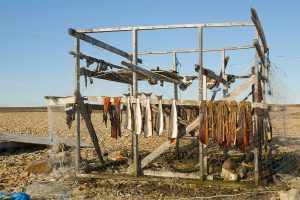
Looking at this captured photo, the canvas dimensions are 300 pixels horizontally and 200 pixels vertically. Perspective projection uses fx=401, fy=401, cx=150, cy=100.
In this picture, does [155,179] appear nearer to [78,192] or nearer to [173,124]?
[173,124]

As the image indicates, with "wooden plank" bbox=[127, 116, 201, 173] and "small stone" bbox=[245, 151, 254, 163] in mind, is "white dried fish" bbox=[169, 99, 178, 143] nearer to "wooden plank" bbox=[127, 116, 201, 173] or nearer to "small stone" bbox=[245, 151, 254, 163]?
"wooden plank" bbox=[127, 116, 201, 173]

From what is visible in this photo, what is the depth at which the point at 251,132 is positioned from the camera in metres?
10.1

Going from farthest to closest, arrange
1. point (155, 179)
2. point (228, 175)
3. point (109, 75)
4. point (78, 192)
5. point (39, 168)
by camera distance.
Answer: point (109, 75) < point (39, 168) < point (155, 179) < point (228, 175) < point (78, 192)

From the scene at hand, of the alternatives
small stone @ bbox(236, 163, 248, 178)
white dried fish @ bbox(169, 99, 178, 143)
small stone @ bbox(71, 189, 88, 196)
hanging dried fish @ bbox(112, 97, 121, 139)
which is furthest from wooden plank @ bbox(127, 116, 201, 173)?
small stone @ bbox(71, 189, 88, 196)

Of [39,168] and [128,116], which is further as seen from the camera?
[39,168]

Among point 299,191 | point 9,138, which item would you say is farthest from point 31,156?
point 299,191

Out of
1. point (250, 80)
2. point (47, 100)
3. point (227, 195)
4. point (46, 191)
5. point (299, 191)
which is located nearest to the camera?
point (299, 191)

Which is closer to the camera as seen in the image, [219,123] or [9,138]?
[219,123]

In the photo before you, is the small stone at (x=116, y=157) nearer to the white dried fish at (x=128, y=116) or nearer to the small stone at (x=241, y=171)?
the white dried fish at (x=128, y=116)

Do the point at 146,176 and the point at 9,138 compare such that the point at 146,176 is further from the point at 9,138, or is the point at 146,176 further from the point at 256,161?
the point at 9,138

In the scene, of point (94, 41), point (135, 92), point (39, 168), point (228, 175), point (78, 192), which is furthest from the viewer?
point (39, 168)

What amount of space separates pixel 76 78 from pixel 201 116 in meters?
3.85

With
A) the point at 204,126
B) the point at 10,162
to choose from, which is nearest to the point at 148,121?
the point at 204,126

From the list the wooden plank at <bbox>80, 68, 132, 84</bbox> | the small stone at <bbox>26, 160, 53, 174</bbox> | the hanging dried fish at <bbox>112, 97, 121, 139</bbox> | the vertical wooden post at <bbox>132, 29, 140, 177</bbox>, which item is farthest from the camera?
the small stone at <bbox>26, 160, 53, 174</bbox>
